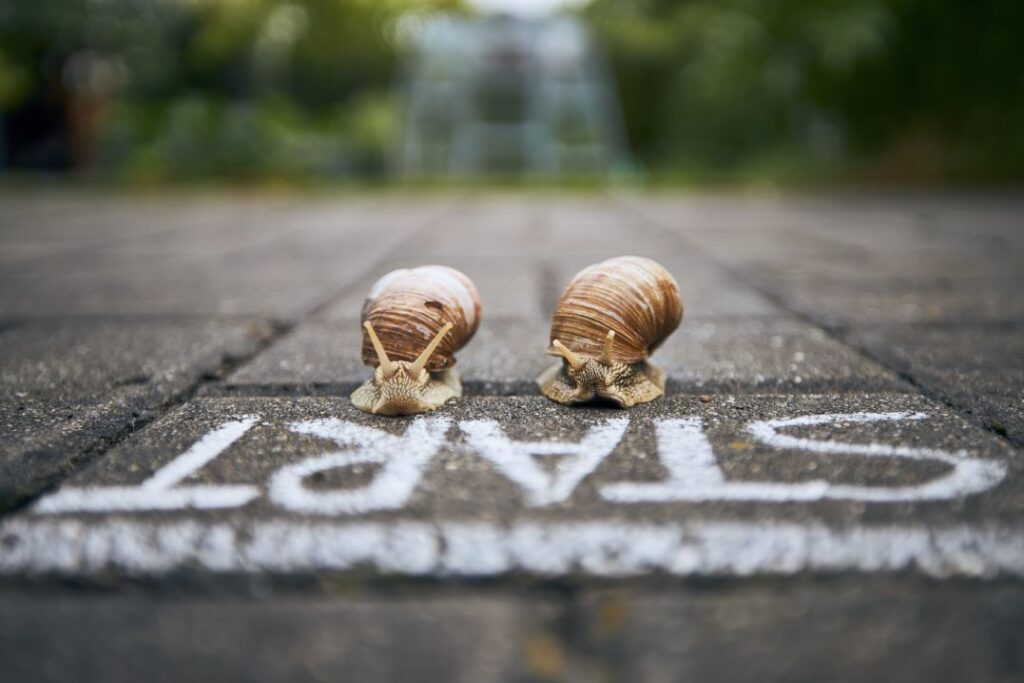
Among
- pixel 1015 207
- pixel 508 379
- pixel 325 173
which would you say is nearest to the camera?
pixel 508 379

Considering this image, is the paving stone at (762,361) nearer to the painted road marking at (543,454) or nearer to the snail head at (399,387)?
the painted road marking at (543,454)

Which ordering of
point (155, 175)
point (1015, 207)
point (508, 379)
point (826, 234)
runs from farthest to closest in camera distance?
point (155, 175), point (1015, 207), point (826, 234), point (508, 379)

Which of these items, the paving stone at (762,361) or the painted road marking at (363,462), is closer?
the painted road marking at (363,462)

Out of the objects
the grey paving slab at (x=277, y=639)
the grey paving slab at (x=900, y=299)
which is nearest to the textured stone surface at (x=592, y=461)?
the grey paving slab at (x=277, y=639)

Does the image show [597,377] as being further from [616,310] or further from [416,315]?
[416,315]

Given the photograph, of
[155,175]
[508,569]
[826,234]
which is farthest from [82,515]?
[155,175]

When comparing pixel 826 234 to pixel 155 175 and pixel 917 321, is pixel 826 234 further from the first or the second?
pixel 155 175
